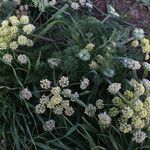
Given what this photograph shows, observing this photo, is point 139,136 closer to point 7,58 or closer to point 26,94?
point 26,94

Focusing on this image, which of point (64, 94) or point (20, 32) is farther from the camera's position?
point (20, 32)

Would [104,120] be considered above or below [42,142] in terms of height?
above

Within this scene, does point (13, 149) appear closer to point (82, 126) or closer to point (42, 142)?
point (42, 142)

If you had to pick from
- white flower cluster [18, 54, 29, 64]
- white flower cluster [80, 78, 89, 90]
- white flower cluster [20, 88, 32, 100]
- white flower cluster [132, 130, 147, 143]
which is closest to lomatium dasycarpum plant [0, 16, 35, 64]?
white flower cluster [18, 54, 29, 64]

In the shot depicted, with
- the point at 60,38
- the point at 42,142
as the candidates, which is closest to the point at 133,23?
the point at 60,38

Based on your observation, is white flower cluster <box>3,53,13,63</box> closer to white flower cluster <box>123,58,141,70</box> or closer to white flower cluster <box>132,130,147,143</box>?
white flower cluster <box>123,58,141,70</box>

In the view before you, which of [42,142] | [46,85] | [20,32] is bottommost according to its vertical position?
[42,142]

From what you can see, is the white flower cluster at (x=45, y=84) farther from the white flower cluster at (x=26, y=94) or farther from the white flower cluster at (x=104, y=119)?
the white flower cluster at (x=104, y=119)

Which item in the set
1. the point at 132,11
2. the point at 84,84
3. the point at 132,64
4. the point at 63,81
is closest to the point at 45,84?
the point at 63,81
